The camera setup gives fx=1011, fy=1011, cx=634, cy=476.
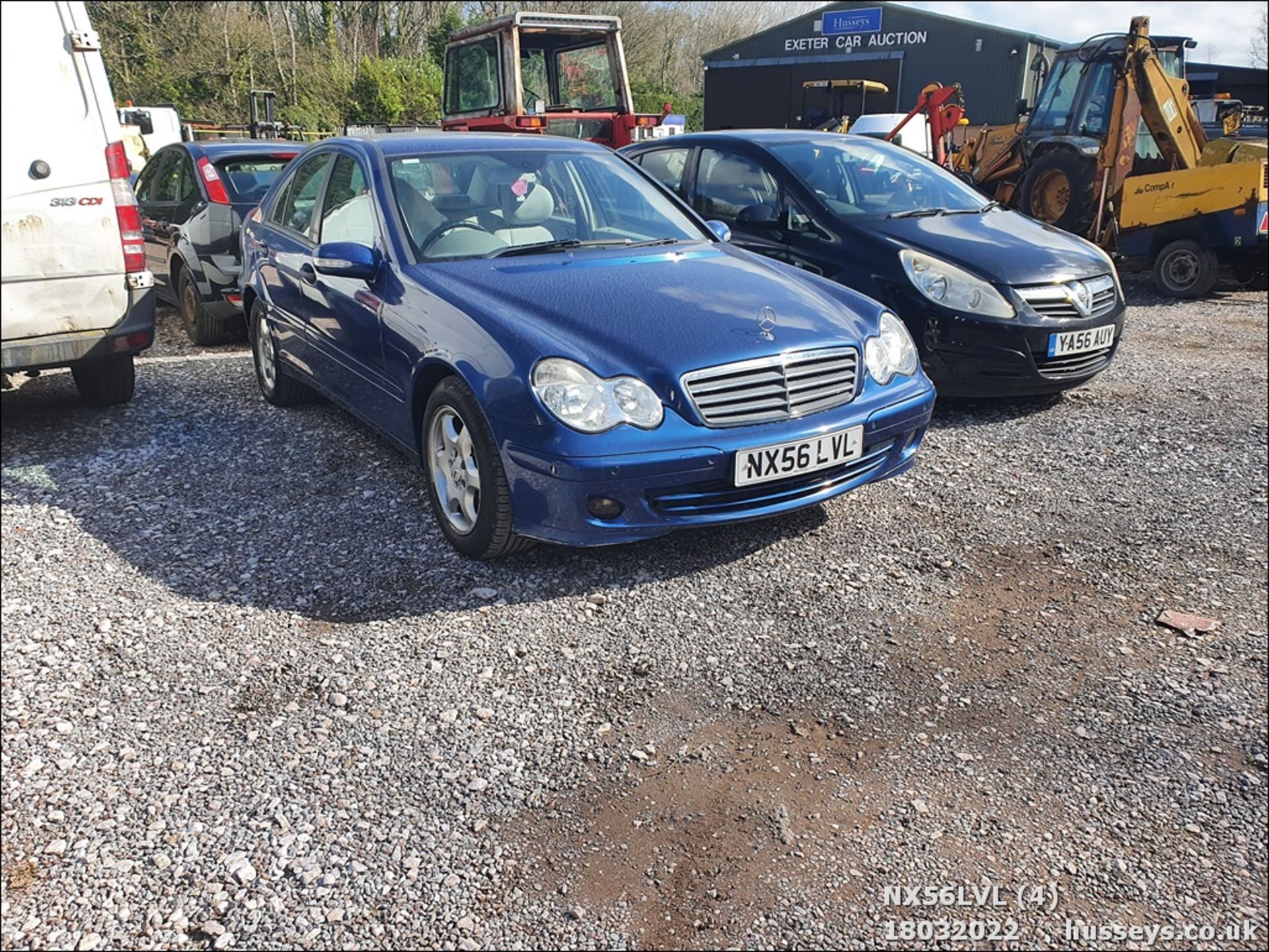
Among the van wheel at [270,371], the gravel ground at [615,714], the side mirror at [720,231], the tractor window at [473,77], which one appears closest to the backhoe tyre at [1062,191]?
the tractor window at [473,77]

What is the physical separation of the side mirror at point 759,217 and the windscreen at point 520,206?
1098mm

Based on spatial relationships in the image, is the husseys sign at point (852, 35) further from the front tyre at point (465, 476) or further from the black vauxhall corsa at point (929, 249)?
the front tyre at point (465, 476)

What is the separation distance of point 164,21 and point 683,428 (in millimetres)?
24305

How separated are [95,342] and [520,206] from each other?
1.81m

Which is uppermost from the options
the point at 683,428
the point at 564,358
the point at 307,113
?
the point at 564,358

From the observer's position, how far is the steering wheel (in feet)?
13.1

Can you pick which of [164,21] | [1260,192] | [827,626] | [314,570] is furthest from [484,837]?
[164,21]

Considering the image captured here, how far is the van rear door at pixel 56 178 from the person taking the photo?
202 centimetres

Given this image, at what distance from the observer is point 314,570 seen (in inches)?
138

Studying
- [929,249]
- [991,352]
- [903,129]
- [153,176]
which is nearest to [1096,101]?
[903,129]

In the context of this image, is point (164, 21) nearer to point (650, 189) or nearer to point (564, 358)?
point (650, 189)

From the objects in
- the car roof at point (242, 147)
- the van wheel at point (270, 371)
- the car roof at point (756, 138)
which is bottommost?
the van wheel at point (270, 371)

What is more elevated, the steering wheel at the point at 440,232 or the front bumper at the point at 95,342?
the steering wheel at the point at 440,232

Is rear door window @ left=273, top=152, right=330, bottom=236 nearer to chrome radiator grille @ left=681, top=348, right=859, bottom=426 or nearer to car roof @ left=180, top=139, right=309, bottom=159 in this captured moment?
car roof @ left=180, top=139, right=309, bottom=159
